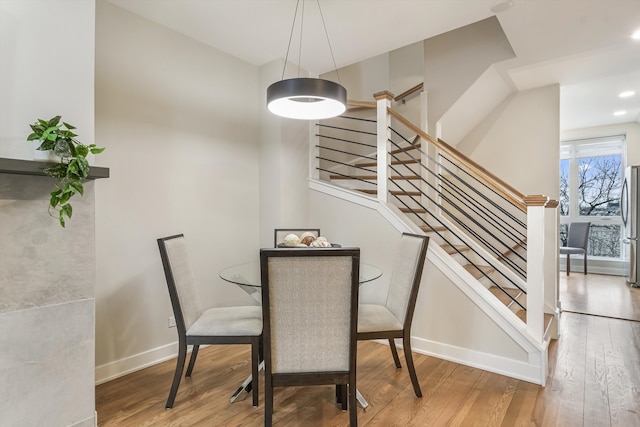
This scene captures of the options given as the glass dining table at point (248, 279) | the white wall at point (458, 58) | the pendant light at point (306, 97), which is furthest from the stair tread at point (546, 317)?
the white wall at point (458, 58)

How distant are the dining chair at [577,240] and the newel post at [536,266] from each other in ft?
14.7

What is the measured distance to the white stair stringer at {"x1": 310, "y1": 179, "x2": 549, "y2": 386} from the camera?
2357 millimetres

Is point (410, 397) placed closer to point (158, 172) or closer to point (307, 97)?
point (307, 97)

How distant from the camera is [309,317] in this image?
1596 mm

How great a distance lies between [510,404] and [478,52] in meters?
3.36

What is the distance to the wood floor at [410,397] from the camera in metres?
1.89

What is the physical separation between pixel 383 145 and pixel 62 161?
7.84ft

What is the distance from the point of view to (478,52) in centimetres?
369

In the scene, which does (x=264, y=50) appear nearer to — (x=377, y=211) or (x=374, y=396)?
(x=377, y=211)

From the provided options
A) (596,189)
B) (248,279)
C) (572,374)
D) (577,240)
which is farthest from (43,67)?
(596,189)

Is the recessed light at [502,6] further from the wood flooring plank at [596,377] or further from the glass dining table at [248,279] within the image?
the wood flooring plank at [596,377]

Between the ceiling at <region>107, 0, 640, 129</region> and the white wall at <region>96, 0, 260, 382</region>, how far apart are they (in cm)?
26

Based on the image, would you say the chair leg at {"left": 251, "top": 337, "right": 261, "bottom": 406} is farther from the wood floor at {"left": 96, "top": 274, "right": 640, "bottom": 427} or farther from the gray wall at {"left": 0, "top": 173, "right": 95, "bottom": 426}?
the gray wall at {"left": 0, "top": 173, "right": 95, "bottom": 426}

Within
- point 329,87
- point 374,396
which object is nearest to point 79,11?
point 329,87
